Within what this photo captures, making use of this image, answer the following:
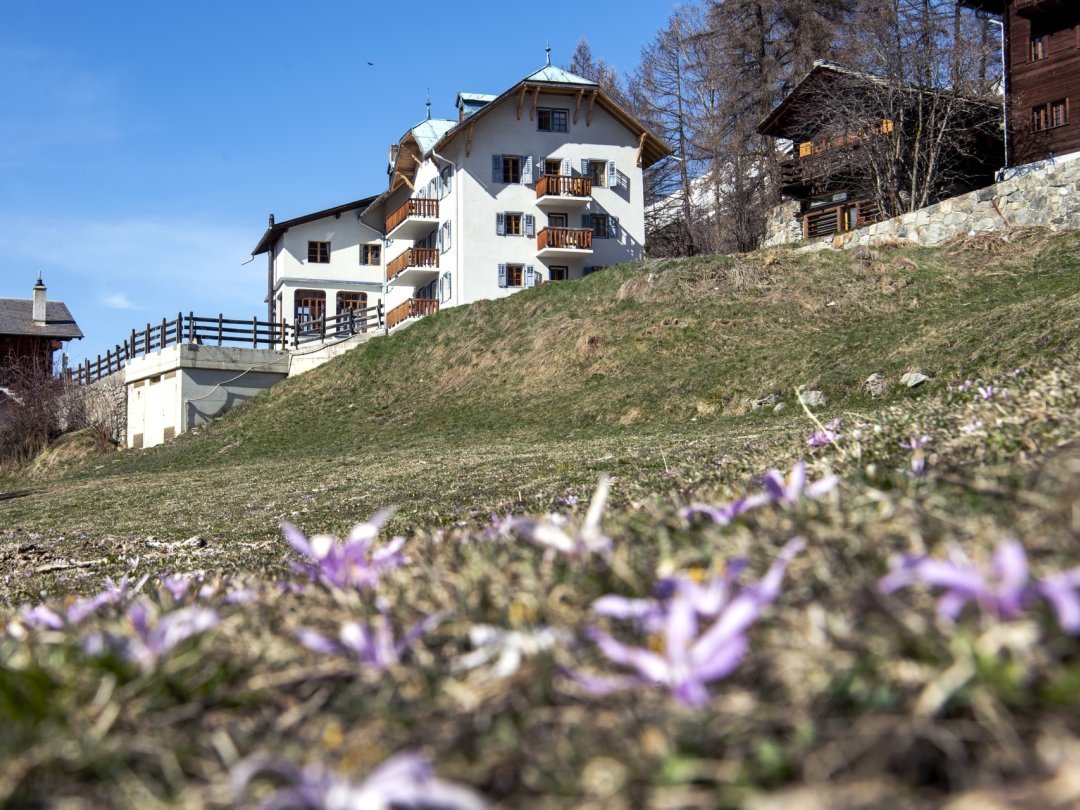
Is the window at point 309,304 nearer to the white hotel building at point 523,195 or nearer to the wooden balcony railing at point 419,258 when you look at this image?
the white hotel building at point 523,195

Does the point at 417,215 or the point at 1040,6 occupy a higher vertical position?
the point at 1040,6

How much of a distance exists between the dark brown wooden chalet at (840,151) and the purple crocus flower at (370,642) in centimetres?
4350

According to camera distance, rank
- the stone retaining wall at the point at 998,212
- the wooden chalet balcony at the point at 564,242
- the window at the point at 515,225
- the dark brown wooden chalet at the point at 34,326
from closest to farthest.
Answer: the stone retaining wall at the point at 998,212
the wooden chalet balcony at the point at 564,242
the window at the point at 515,225
the dark brown wooden chalet at the point at 34,326

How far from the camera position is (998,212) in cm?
3409

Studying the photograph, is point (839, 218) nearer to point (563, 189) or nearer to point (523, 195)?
point (563, 189)

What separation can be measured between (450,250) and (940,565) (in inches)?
2040

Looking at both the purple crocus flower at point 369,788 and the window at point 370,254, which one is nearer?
the purple crocus flower at point 369,788

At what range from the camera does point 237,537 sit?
1154 centimetres

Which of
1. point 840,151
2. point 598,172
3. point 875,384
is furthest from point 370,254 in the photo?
point 875,384

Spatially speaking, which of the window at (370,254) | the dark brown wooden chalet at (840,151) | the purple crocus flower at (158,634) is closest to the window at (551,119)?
the dark brown wooden chalet at (840,151)

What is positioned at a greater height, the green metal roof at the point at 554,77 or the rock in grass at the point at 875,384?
the green metal roof at the point at 554,77

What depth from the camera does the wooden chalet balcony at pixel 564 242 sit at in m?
50.9

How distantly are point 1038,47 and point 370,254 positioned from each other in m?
35.6

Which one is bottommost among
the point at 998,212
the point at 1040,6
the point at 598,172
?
the point at 998,212
